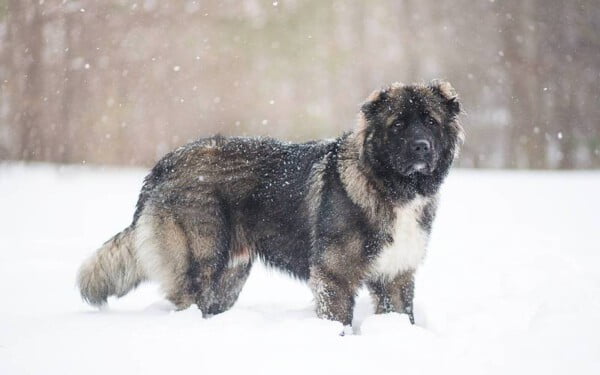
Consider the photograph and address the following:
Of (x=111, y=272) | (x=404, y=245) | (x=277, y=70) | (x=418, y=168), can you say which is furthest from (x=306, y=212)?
(x=277, y=70)

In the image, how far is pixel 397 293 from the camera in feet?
14.7

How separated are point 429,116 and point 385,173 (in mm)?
558

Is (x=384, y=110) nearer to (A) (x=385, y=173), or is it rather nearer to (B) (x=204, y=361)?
(A) (x=385, y=173)

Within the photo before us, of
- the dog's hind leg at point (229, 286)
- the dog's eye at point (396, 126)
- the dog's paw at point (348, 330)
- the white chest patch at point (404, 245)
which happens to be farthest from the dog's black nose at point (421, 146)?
the dog's hind leg at point (229, 286)

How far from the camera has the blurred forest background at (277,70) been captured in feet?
48.2

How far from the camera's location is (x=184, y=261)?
4.51m

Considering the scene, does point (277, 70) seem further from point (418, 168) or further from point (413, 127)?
point (418, 168)

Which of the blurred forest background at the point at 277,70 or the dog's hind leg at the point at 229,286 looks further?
the blurred forest background at the point at 277,70

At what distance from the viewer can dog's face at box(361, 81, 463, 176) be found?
420cm

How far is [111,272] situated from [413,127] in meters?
2.66

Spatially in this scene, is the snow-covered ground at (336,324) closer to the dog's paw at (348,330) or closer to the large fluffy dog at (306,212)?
the dog's paw at (348,330)

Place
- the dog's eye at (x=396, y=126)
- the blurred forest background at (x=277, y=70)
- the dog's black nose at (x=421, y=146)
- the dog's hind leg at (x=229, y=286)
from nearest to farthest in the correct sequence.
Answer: the dog's black nose at (x=421, y=146) → the dog's eye at (x=396, y=126) → the dog's hind leg at (x=229, y=286) → the blurred forest background at (x=277, y=70)

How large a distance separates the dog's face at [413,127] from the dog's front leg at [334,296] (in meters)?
0.92

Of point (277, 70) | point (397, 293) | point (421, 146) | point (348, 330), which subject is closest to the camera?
point (421, 146)
